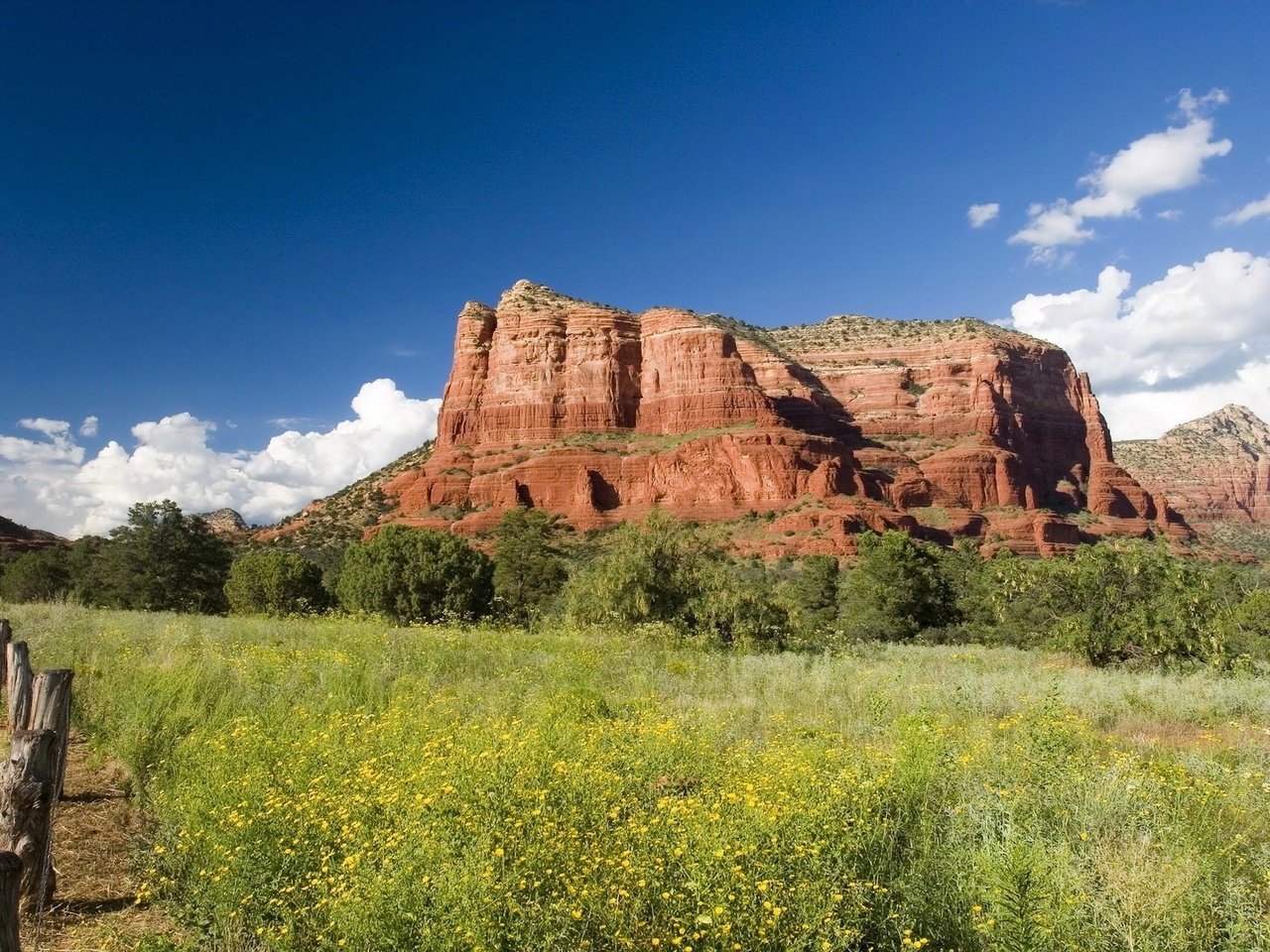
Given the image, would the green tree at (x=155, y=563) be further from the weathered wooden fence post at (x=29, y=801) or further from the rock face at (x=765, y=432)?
the rock face at (x=765, y=432)

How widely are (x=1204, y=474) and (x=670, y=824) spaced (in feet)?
702

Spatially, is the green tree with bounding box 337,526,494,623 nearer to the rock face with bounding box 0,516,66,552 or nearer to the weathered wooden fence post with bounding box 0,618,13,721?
the weathered wooden fence post with bounding box 0,618,13,721

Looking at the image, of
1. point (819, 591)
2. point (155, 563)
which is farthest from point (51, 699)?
point (819, 591)

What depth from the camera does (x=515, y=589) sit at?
35.6 metres

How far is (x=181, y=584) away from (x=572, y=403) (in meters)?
65.6

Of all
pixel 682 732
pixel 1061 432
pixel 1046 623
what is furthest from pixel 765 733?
pixel 1061 432

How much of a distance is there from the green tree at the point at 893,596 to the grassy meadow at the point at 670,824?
24.0 m

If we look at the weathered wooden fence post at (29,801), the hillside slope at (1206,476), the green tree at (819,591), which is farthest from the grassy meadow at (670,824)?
the hillside slope at (1206,476)

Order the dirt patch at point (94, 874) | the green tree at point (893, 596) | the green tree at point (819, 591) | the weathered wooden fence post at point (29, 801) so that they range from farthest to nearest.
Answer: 1. the green tree at point (819, 591)
2. the green tree at point (893, 596)
3. the weathered wooden fence post at point (29, 801)
4. the dirt patch at point (94, 874)

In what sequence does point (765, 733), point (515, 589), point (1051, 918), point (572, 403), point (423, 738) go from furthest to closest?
1. point (572, 403)
2. point (515, 589)
3. point (765, 733)
4. point (423, 738)
5. point (1051, 918)

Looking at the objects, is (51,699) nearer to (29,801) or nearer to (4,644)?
(29,801)

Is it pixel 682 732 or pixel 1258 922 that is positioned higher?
pixel 682 732

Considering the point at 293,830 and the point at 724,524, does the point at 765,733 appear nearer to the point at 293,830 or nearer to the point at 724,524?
the point at 293,830

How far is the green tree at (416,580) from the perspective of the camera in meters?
30.5
